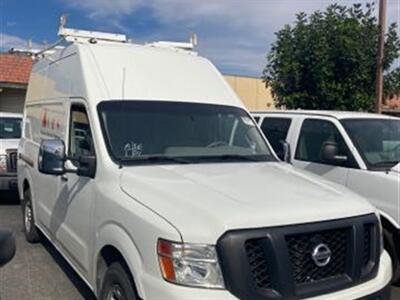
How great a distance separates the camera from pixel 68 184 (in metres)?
4.72

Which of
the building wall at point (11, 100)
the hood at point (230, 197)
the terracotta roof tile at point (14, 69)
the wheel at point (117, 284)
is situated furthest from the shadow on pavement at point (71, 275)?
the building wall at point (11, 100)

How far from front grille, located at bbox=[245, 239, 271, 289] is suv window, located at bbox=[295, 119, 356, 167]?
339 cm

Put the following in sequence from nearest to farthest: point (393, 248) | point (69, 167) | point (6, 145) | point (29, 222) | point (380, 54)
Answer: point (69, 167) → point (393, 248) → point (29, 222) → point (6, 145) → point (380, 54)

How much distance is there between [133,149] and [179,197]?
1.03 m

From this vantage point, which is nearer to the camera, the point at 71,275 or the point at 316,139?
the point at 71,275

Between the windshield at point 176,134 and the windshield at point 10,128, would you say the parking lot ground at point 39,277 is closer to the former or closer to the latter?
the windshield at point 176,134

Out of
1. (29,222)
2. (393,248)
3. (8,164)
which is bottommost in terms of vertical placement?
(29,222)

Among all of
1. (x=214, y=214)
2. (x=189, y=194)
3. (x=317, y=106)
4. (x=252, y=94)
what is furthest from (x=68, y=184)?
(x=252, y=94)

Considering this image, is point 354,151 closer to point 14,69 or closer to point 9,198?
point 9,198

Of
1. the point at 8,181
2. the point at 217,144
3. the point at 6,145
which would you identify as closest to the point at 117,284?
the point at 217,144

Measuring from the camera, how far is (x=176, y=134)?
445cm

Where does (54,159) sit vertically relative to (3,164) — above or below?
above

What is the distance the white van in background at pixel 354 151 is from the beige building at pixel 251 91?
19.4 meters

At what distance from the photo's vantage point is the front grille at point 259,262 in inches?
113
